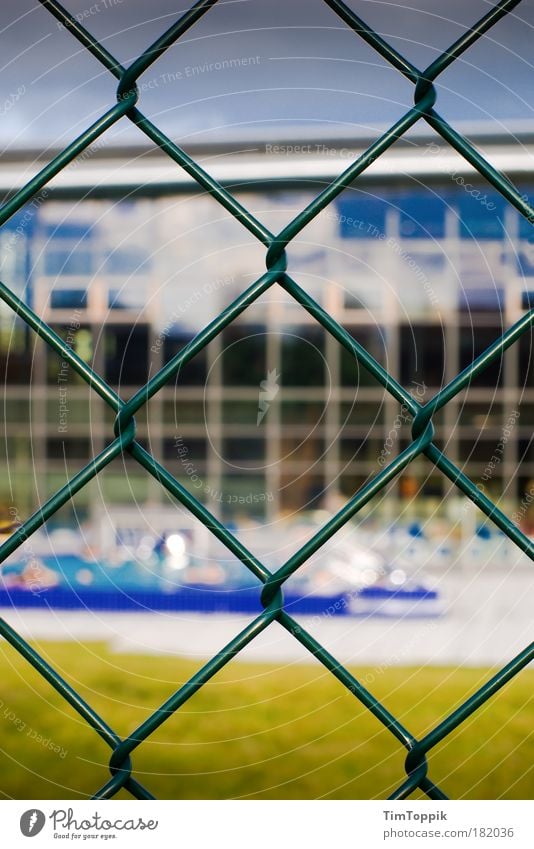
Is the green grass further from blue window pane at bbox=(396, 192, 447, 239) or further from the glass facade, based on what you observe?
blue window pane at bbox=(396, 192, 447, 239)

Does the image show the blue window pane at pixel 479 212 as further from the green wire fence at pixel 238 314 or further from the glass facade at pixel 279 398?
the glass facade at pixel 279 398

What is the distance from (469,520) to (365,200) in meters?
6.71

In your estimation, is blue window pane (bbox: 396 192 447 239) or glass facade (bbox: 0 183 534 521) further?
glass facade (bbox: 0 183 534 521)

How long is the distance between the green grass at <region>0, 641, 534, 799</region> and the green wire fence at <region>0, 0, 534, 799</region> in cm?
191

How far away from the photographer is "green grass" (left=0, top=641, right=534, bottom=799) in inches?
115

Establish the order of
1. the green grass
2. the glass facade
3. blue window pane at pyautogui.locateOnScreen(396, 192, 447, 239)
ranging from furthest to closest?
1. the glass facade
2. blue window pane at pyautogui.locateOnScreen(396, 192, 447, 239)
3. the green grass

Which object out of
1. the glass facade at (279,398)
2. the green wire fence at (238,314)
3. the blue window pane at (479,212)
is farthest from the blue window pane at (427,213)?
the green wire fence at (238,314)

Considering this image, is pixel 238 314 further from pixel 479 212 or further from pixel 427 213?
pixel 427 213
